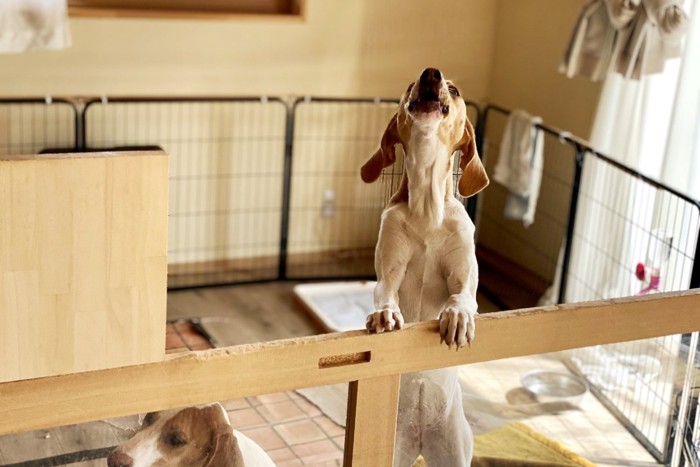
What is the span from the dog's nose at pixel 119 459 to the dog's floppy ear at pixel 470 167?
672mm

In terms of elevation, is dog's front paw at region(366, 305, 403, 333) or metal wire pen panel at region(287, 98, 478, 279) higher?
dog's front paw at region(366, 305, 403, 333)

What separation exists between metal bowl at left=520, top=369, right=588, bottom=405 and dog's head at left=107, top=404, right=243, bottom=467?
1.14 m

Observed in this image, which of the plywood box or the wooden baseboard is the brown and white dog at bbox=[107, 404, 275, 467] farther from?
the wooden baseboard

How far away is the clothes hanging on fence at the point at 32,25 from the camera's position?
3.46m

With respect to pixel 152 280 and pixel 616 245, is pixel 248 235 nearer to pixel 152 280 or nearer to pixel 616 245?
pixel 616 245

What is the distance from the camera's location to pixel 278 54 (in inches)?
164

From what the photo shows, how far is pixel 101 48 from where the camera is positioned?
3.88 metres

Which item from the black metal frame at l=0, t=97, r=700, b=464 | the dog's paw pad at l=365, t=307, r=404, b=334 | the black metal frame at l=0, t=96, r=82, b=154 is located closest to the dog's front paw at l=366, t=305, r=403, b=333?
the dog's paw pad at l=365, t=307, r=404, b=334

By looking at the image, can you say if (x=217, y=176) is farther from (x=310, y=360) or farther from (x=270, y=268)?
(x=310, y=360)

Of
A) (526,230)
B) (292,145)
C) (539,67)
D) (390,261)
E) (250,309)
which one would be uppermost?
(539,67)

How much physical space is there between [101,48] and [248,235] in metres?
1.01

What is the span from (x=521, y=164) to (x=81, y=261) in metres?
2.78

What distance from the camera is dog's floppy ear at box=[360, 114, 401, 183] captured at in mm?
1628

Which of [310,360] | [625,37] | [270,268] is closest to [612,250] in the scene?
[625,37]
